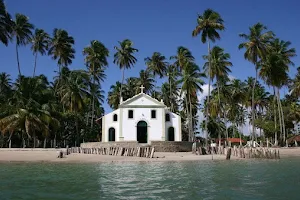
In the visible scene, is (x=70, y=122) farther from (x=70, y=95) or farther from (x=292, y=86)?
(x=292, y=86)

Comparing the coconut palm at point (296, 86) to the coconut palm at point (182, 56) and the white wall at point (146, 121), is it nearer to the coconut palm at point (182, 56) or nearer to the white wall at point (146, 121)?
the coconut palm at point (182, 56)

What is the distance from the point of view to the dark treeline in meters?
46.2

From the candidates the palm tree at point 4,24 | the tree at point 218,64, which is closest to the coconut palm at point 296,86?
the tree at point 218,64

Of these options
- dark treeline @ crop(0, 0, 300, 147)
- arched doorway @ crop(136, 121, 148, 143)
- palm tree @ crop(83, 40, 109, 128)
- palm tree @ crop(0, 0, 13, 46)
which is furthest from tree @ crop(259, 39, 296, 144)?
palm tree @ crop(0, 0, 13, 46)

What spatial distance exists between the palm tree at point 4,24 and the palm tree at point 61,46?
559 inches

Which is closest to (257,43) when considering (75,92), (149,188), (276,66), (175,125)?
(276,66)

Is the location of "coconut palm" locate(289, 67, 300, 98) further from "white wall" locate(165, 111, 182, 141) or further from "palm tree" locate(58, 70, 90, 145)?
"palm tree" locate(58, 70, 90, 145)

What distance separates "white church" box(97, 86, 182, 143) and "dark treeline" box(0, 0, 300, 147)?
242 inches

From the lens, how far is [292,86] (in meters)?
68.6

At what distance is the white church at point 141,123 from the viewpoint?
4794 centimetres

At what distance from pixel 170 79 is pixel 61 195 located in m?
55.4

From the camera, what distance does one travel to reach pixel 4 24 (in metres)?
46.0

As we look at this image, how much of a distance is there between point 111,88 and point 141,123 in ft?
88.8

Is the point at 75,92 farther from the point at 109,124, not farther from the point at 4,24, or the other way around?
the point at 4,24
